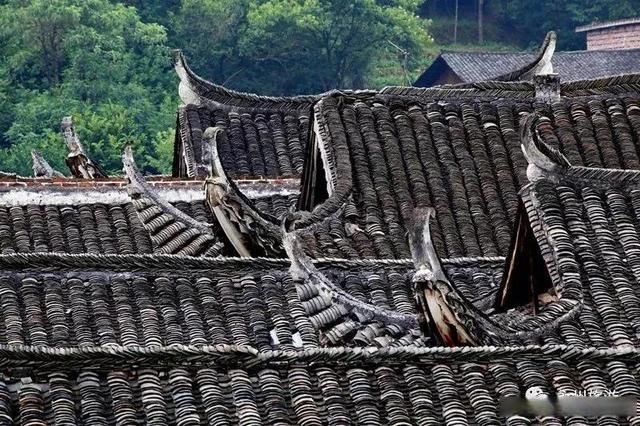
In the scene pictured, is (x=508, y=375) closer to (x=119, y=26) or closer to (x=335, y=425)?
(x=335, y=425)

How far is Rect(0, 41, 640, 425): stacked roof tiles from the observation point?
10102 millimetres

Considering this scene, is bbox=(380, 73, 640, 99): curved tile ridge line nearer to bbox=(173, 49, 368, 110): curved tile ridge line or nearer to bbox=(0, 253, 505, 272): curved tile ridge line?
bbox=(0, 253, 505, 272): curved tile ridge line

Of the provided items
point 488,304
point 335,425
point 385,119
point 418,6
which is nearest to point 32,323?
point 488,304

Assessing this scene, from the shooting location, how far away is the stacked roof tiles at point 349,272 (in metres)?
10.1

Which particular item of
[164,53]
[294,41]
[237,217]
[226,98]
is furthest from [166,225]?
[294,41]

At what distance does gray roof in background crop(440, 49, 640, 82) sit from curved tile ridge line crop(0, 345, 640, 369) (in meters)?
44.9

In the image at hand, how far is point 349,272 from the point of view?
14664 mm

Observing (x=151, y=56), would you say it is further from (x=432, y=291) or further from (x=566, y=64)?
(x=432, y=291)

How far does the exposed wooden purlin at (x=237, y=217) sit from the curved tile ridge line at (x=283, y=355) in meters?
5.87

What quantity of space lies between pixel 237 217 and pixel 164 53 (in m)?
52.7

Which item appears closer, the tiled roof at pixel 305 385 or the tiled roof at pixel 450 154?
the tiled roof at pixel 305 385

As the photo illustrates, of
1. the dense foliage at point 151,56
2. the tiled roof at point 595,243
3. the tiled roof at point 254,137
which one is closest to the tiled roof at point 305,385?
the tiled roof at point 595,243

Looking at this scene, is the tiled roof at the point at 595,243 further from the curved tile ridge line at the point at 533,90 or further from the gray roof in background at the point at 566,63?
the gray roof in background at the point at 566,63

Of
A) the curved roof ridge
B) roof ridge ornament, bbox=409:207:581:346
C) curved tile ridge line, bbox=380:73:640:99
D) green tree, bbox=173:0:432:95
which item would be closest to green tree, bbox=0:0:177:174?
green tree, bbox=173:0:432:95
